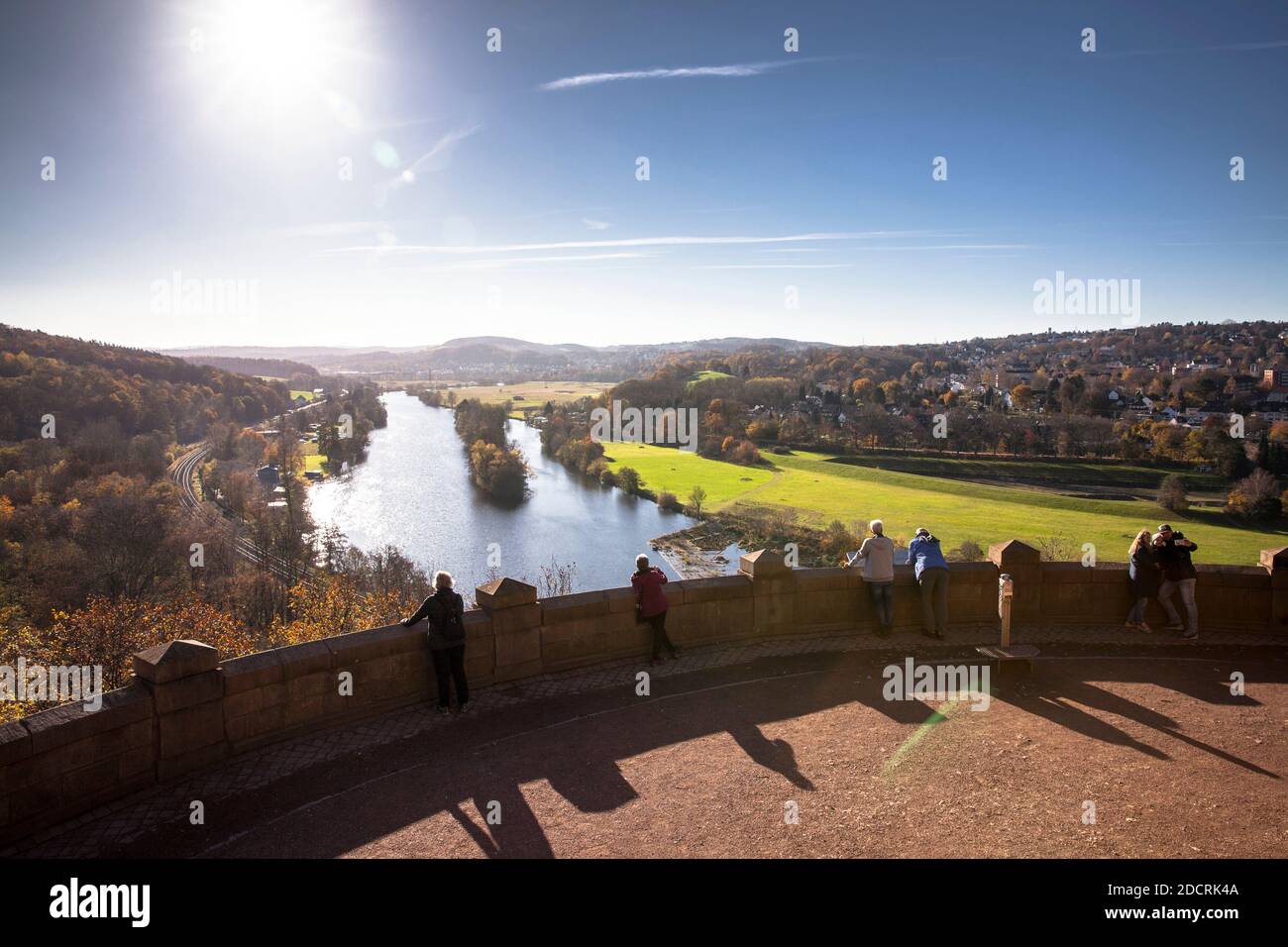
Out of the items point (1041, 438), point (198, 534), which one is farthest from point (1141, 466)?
point (198, 534)

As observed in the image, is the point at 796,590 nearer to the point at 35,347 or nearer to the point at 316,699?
the point at 316,699

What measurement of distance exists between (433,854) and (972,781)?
417 centimetres

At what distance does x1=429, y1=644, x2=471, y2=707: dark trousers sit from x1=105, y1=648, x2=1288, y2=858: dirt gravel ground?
37 cm

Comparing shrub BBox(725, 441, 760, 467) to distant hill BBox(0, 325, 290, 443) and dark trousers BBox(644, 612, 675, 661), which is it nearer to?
distant hill BBox(0, 325, 290, 443)

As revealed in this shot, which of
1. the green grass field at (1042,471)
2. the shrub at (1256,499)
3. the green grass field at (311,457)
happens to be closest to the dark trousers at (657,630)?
the shrub at (1256,499)

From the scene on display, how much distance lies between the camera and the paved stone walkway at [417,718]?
5754 mm

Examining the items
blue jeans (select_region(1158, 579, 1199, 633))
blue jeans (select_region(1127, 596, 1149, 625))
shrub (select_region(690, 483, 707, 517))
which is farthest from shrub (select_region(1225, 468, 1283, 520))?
blue jeans (select_region(1127, 596, 1149, 625))

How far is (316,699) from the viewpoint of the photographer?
738 cm

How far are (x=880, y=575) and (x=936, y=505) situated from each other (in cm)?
6896

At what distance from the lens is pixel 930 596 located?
1006 centimetres

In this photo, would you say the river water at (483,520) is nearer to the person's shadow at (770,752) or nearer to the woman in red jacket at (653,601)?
the woman in red jacket at (653,601)

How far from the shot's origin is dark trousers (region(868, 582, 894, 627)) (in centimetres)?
1002

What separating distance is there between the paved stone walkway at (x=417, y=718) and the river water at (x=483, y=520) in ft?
125
